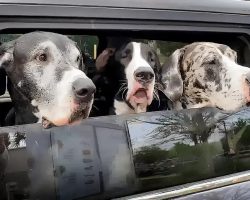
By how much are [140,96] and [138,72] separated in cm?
15

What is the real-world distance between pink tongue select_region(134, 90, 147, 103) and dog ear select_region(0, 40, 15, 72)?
2.41 ft

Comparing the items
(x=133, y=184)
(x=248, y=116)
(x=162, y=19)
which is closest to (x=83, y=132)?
(x=133, y=184)

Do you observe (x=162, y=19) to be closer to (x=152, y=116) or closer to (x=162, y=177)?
(x=152, y=116)

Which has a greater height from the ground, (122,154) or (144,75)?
(144,75)

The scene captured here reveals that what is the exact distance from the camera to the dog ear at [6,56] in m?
2.61

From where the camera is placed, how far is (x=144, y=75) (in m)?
2.95

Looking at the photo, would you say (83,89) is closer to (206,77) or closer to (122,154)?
(122,154)

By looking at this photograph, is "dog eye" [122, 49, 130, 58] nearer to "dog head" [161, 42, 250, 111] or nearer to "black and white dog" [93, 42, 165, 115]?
"black and white dog" [93, 42, 165, 115]

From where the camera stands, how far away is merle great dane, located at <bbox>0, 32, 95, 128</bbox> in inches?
94.1

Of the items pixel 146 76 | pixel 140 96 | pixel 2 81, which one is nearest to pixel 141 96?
pixel 140 96

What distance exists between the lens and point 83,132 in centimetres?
231

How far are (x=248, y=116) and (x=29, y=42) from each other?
1271 millimetres

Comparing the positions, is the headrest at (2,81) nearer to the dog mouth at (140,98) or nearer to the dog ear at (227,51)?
the dog mouth at (140,98)

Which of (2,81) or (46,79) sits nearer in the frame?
(46,79)
